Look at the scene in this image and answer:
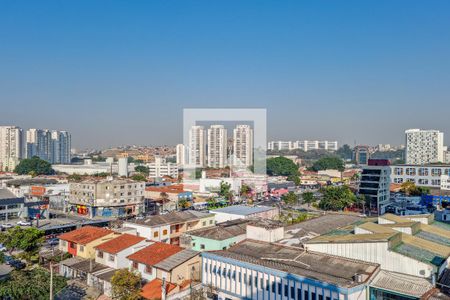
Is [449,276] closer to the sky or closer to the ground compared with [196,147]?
closer to the ground

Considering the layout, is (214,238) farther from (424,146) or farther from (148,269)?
(424,146)

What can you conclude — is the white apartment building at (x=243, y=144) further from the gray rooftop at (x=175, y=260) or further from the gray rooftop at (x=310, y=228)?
the gray rooftop at (x=175, y=260)

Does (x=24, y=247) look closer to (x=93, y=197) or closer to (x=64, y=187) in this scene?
(x=93, y=197)

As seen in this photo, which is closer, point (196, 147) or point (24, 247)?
point (24, 247)

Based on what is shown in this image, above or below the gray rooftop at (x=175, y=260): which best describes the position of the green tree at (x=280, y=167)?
above

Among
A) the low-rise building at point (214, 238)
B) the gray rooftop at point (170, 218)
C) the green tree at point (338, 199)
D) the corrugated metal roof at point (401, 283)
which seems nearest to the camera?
Answer: the corrugated metal roof at point (401, 283)

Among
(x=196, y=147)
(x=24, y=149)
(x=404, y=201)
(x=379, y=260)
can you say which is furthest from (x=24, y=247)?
(x=24, y=149)

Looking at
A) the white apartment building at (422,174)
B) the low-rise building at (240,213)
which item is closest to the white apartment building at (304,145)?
the white apartment building at (422,174)
